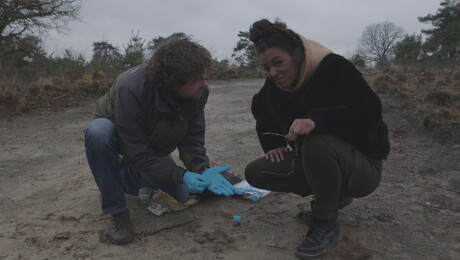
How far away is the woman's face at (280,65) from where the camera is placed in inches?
69.1

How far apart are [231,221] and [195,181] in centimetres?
42

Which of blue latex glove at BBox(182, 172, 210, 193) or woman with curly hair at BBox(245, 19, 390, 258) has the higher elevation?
woman with curly hair at BBox(245, 19, 390, 258)

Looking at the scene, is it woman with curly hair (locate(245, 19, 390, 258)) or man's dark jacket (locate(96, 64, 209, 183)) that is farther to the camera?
man's dark jacket (locate(96, 64, 209, 183))

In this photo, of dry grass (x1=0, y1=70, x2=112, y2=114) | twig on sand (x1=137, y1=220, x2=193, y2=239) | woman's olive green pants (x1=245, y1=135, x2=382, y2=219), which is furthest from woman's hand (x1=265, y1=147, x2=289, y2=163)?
dry grass (x1=0, y1=70, x2=112, y2=114)

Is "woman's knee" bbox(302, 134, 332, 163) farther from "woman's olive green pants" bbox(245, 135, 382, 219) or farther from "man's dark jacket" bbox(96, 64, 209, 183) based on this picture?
"man's dark jacket" bbox(96, 64, 209, 183)

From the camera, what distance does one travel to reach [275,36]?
A: 1.75 metres

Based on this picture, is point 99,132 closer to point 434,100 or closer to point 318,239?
point 318,239

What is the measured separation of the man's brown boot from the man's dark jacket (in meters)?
0.28

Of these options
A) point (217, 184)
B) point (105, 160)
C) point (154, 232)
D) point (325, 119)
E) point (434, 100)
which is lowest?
point (154, 232)

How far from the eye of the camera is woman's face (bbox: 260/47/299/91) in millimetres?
1755

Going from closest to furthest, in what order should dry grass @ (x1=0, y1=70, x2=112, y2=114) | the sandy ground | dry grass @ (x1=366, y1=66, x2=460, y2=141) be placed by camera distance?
the sandy ground, dry grass @ (x1=366, y1=66, x2=460, y2=141), dry grass @ (x1=0, y1=70, x2=112, y2=114)

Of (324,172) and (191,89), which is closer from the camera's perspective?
(324,172)

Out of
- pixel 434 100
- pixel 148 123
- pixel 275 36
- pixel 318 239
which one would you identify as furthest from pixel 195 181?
pixel 434 100

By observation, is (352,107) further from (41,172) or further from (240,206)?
(41,172)
